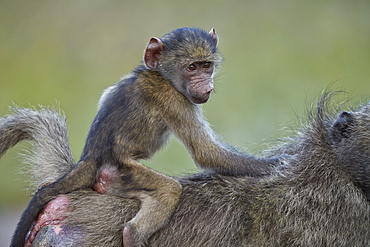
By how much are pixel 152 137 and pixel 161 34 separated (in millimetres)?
5632

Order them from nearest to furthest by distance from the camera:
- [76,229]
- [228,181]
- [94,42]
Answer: [76,229] → [228,181] → [94,42]

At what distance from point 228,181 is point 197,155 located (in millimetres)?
328

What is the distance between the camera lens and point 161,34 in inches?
364

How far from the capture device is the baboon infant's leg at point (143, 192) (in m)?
3.57

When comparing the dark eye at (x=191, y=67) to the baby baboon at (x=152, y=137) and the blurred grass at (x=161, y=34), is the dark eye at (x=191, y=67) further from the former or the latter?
the blurred grass at (x=161, y=34)

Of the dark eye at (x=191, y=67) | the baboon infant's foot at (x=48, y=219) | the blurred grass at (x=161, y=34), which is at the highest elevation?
the blurred grass at (x=161, y=34)

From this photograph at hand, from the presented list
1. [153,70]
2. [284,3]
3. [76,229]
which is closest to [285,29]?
[284,3]

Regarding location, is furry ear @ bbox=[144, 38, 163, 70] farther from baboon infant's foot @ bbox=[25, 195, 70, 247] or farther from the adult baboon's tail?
baboon infant's foot @ bbox=[25, 195, 70, 247]

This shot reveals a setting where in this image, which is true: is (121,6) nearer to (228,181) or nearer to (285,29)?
(285,29)

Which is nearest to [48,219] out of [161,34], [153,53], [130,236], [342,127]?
[130,236]

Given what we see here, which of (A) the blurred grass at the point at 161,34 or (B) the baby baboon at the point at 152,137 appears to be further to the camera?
(A) the blurred grass at the point at 161,34

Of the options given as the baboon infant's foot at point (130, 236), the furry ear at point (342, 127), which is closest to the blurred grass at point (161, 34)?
the furry ear at point (342, 127)

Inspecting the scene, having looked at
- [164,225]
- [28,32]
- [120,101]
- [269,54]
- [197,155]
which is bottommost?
[164,225]

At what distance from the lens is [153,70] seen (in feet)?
13.3
